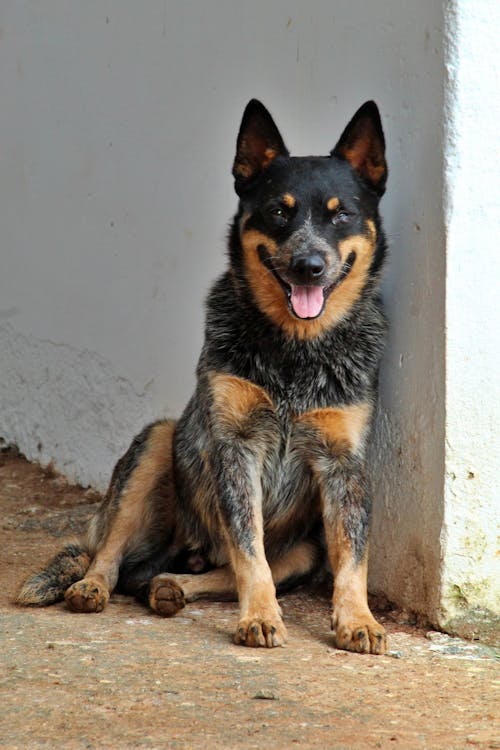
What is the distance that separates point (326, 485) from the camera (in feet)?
15.1

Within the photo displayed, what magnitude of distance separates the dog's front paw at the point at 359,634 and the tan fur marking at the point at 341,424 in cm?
68

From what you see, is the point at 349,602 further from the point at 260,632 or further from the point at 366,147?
the point at 366,147

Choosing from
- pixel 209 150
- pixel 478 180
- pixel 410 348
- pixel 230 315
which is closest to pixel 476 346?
pixel 410 348

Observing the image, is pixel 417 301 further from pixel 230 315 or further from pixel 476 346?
pixel 230 315

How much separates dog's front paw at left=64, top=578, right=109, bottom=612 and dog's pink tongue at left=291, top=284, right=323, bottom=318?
4.55 ft

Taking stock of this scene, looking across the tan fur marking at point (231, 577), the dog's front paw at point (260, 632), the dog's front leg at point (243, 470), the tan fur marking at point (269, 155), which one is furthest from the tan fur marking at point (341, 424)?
the tan fur marking at point (269, 155)

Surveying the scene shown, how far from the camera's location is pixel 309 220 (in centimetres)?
448

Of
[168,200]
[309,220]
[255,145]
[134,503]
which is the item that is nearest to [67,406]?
[168,200]

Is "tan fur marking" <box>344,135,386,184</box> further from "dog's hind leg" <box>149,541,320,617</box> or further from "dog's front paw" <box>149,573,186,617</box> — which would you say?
"dog's front paw" <box>149,573,186,617</box>

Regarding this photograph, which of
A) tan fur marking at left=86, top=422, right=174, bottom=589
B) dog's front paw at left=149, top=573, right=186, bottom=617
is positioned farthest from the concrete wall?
dog's front paw at left=149, top=573, right=186, bottom=617

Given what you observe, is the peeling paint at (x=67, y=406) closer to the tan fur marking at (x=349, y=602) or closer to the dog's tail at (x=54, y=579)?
the dog's tail at (x=54, y=579)

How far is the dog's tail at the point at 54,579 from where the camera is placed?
4738 mm

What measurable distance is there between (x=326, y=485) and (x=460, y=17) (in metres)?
1.84

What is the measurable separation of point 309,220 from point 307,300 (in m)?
0.31
